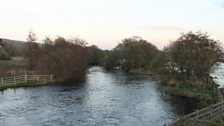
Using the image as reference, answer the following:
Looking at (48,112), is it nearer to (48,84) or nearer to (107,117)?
(107,117)

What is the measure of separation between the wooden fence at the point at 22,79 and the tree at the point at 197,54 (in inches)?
861

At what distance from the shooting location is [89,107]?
113 ft

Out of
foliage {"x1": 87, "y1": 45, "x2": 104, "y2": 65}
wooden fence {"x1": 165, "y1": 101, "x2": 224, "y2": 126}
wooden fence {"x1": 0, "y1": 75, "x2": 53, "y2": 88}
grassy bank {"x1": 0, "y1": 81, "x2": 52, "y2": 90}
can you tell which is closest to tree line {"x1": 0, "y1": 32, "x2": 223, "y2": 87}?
wooden fence {"x1": 0, "y1": 75, "x2": 53, "y2": 88}

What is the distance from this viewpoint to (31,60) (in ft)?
245

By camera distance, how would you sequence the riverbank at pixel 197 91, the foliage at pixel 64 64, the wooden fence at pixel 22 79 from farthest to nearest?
the foliage at pixel 64 64 → the wooden fence at pixel 22 79 → the riverbank at pixel 197 91

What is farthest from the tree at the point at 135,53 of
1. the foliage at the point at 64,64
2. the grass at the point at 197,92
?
the grass at the point at 197,92

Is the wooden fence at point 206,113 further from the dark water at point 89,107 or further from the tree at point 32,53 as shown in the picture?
the tree at point 32,53

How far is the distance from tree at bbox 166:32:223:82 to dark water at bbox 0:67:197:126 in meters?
6.41

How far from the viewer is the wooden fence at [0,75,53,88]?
168 feet

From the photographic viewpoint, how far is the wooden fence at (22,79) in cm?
5122

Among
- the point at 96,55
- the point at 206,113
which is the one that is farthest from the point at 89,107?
the point at 96,55

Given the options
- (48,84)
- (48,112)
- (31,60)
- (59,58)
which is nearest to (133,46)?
(31,60)

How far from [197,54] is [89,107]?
21.6 metres

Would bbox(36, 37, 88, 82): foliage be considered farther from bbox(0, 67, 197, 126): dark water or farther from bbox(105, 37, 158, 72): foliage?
bbox(105, 37, 158, 72): foliage
